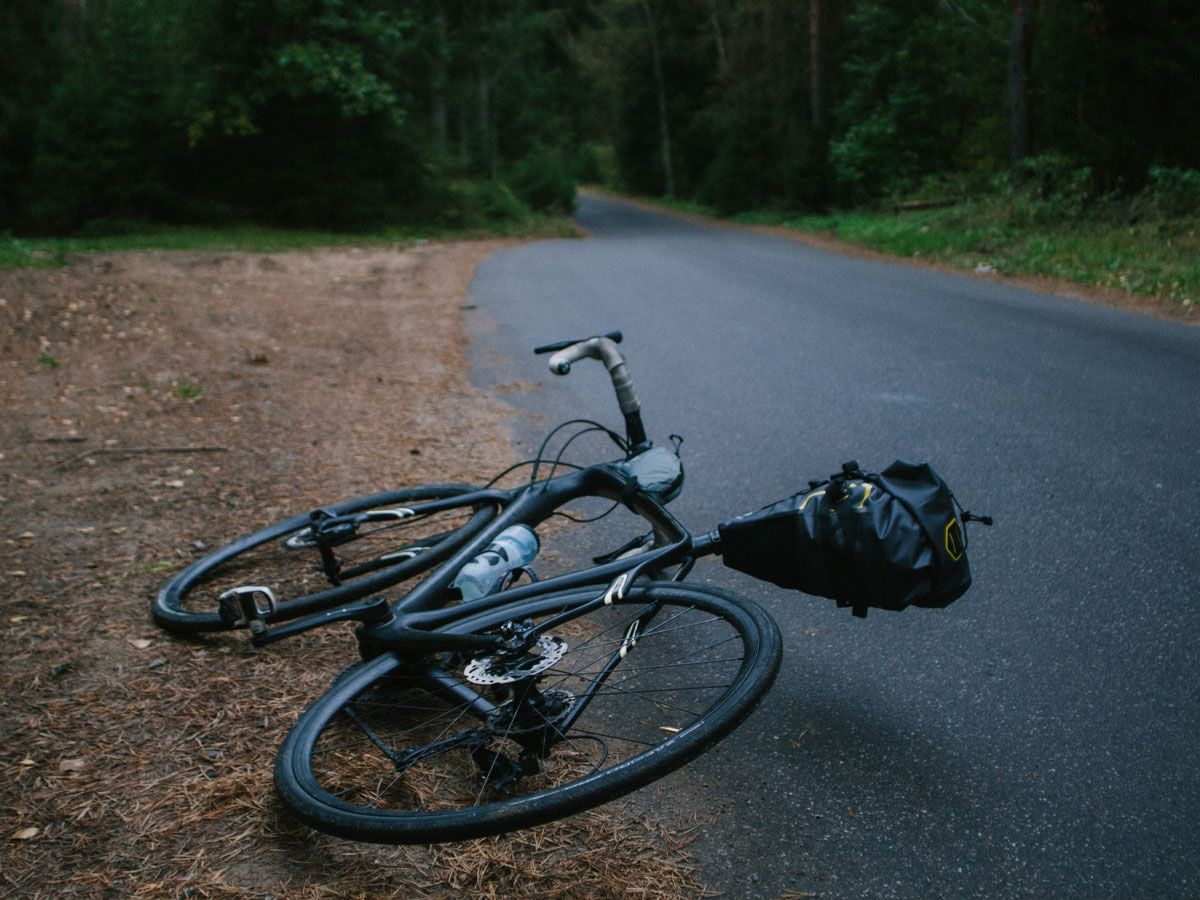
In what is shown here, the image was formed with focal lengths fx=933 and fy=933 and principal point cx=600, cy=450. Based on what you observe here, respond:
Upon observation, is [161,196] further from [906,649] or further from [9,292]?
[906,649]

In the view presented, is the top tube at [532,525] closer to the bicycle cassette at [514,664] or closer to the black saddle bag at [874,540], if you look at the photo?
the bicycle cassette at [514,664]

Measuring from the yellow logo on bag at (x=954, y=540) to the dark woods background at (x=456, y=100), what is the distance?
13873mm

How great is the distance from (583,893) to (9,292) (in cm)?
1016

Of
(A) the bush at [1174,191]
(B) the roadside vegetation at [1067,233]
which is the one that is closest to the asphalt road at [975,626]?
(B) the roadside vegetation at [1067,233]

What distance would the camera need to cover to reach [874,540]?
8.71 feet

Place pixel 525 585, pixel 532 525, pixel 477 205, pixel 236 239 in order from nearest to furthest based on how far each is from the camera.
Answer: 1. pixel 525 585
2. pixel 532 525
3. pixel 236 239
4. pixel 477 205

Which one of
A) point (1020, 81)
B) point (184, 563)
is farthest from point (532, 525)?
point (1020, 81)

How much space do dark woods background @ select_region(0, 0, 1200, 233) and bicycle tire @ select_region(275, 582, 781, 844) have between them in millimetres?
14231

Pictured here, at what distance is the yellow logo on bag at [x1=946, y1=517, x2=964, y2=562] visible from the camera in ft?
8.90

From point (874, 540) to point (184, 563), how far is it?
10.3ft

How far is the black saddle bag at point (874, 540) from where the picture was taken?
8.73ft

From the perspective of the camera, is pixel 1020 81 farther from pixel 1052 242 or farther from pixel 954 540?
pixel 954 540

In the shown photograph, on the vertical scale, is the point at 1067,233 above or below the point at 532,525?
above

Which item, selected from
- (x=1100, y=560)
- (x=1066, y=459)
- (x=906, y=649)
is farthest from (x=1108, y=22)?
(x=906, y=649)
